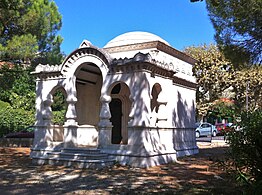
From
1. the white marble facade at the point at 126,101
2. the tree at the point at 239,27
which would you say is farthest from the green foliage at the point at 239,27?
the white marble facade at the point at 126,101

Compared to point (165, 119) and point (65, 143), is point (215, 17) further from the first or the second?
point (65, 143)

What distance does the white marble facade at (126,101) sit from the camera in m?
13.0

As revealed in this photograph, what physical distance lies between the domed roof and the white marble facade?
0.18ft

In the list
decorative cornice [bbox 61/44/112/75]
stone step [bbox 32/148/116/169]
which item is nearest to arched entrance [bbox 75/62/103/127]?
decorative cornice [bbox 61/44/112/75]

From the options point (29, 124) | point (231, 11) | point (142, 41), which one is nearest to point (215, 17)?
point (231, 11)

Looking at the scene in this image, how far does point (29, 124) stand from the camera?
2836cm

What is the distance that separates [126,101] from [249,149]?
1104 centimetres

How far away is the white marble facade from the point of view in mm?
13000

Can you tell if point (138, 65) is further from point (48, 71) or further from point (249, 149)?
point (249, 149)

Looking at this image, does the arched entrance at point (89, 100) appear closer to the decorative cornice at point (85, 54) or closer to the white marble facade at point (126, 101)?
the white marble facade at point (126, 101)

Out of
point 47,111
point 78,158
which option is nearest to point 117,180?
point 78,158

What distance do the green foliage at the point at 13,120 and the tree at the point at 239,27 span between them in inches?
760

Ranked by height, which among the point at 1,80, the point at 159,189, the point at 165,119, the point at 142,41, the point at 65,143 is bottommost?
the point at 159,189

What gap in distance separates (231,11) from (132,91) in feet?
17.1
